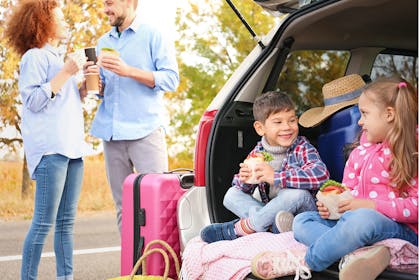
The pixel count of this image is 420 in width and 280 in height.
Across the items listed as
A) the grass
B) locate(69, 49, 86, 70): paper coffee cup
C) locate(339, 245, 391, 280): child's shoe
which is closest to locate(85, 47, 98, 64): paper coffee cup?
locate(69, 49, 86, 70): paper coffee cup

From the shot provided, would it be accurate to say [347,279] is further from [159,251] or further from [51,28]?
[51,28]

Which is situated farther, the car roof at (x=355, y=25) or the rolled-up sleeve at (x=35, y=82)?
the rolled-up sleeve at (x=35, y=82)

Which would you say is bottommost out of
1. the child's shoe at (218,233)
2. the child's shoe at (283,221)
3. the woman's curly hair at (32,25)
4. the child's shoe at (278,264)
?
the child's shoe at (278,264)

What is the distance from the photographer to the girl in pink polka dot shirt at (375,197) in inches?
111

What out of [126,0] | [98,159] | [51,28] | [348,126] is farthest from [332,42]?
[98,159]

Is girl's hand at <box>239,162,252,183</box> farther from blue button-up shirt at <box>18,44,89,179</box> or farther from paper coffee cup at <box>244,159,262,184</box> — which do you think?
blue button-up shirt at <box>18,44,89,179</box>

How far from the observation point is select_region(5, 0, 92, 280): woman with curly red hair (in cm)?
452

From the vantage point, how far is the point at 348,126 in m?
3.68

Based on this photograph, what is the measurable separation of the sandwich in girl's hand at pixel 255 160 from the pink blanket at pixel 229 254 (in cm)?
26

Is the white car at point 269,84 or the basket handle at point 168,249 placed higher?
the white car at point 269,84

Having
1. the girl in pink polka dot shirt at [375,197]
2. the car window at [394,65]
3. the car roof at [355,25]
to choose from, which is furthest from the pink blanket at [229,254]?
the car window at [394,65]

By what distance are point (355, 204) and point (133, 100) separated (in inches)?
79.9

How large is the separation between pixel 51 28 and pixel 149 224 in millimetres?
1462

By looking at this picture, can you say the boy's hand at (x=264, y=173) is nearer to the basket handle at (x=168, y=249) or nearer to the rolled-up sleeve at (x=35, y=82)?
the basket handle at (x=168, y=249)
